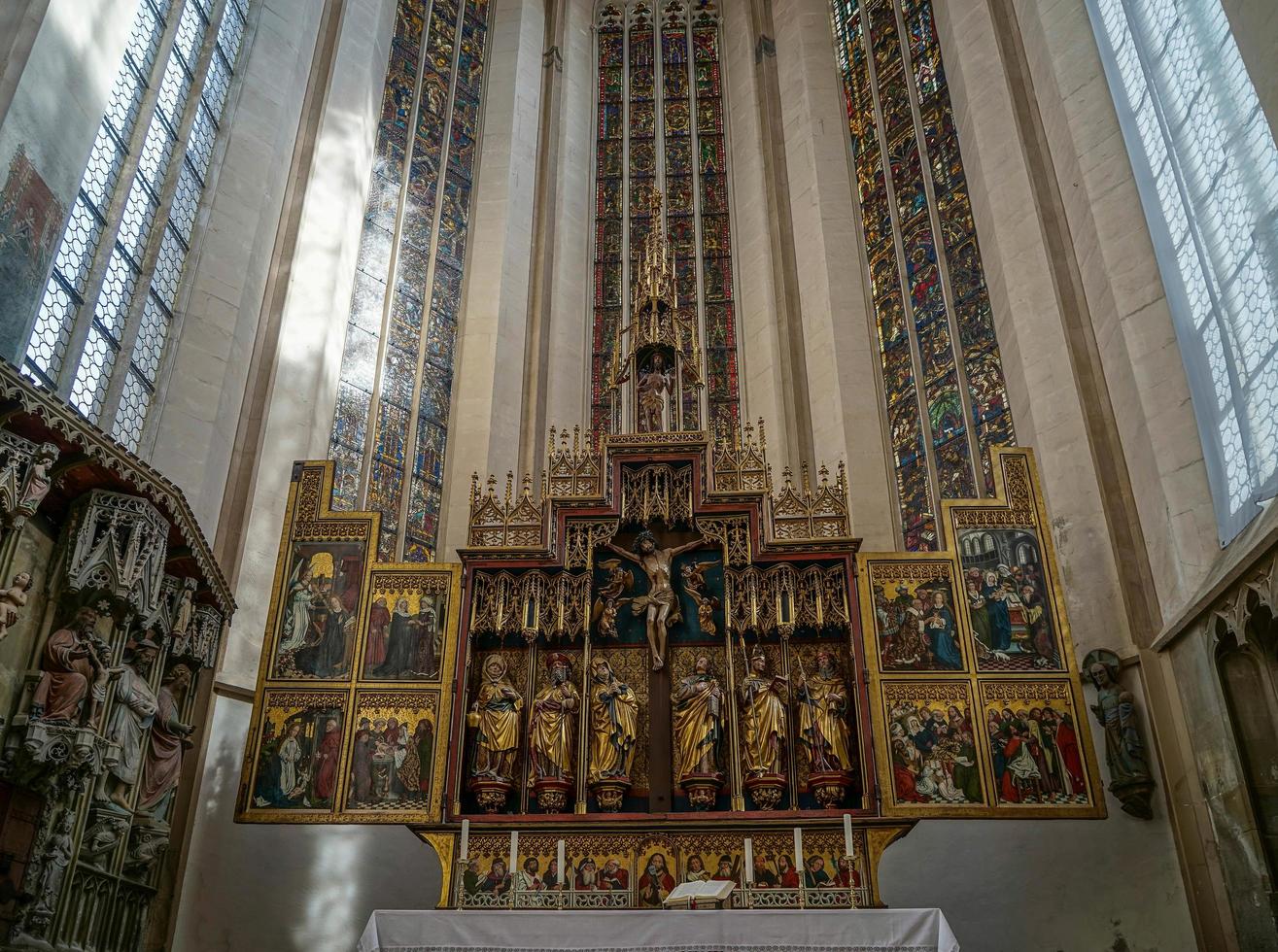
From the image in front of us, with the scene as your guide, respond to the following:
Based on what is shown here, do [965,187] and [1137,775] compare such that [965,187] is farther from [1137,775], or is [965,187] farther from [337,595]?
[337,595]

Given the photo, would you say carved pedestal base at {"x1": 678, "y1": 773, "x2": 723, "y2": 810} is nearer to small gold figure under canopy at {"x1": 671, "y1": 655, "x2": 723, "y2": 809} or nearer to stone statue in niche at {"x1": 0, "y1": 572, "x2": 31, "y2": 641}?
small gold figure under canopy at {"x1": 671, "y1": 655, "x2": 723, "y2": 809}

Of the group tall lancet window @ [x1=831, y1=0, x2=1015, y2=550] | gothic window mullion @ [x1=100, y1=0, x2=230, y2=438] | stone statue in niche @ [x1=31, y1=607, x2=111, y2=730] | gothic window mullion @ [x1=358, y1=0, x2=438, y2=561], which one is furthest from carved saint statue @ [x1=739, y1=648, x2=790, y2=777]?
gothic window mullion @ [x1=100, y1=0, x2=230, y2=438]

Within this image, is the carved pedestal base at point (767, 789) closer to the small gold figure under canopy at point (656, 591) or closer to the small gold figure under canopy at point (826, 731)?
the small gold figure under canopy at point (826, 731)

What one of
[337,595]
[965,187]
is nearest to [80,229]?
[337,595]

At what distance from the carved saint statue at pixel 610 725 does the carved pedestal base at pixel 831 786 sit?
1.64m

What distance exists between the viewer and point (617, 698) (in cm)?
1016

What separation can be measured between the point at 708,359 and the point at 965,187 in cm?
454

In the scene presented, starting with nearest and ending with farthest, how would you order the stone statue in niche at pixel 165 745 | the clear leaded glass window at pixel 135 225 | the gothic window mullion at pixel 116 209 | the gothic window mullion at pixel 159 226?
the stone statue in niche at pixel 165 745 → the gothic window mullion at pixel 116 209 → the clear leaded glass window at pixel 135 225 → the gothic window mullion at pixel 159 226

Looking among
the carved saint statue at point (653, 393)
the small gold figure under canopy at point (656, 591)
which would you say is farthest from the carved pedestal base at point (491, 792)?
the carved saint statue at point (653, 393)

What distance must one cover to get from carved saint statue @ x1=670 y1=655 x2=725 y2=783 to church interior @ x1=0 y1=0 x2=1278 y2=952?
0.11 ft

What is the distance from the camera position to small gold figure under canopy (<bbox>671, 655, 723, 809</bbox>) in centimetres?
975

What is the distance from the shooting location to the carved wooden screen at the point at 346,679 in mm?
9703

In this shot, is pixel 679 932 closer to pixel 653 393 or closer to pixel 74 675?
pixel 74 675

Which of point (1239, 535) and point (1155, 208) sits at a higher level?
point (1155, 208)
